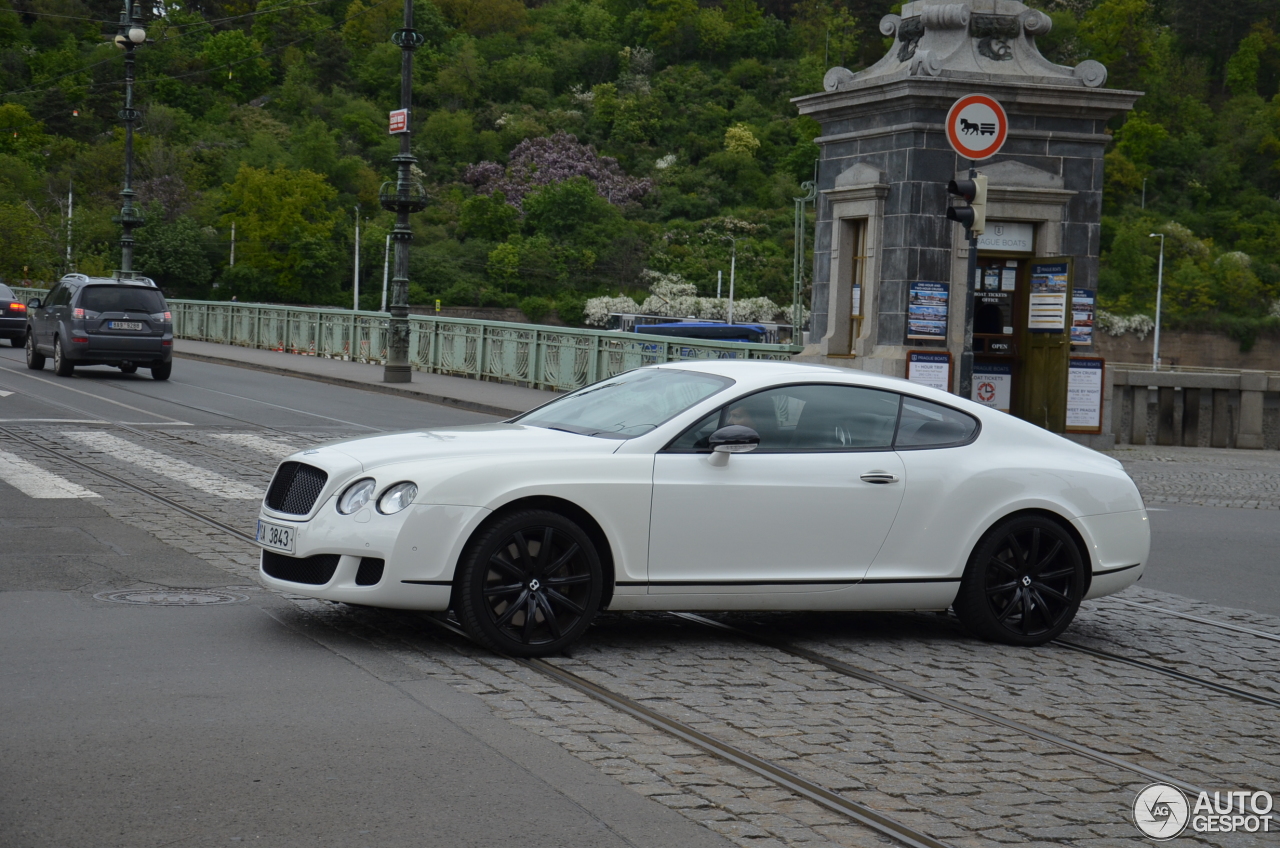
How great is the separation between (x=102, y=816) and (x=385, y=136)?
15295cm

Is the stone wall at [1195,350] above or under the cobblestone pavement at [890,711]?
above

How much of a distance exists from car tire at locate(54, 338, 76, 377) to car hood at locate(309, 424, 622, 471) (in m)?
20.2

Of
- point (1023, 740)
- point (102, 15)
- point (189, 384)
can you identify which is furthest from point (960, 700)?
point (102, 15)

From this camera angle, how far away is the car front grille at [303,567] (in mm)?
6902

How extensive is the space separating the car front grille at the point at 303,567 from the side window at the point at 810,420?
169cm

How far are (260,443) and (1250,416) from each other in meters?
14.5

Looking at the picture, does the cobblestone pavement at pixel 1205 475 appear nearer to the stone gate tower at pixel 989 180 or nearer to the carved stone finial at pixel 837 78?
the stone gate tower at pixel 989 180

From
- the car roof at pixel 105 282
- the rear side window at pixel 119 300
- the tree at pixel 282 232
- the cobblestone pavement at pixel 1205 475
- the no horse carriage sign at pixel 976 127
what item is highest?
the tree at pixel 282 232

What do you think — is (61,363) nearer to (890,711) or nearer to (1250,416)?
(1250,416)

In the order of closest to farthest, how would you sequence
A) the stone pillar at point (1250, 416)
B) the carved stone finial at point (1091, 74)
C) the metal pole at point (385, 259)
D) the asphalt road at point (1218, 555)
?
the asphalt road at point (1218, 555) < the carved stone finial at point (1091, 74) < the stone pillar at point (1250, 416) < the metal pole at point (385, 259)

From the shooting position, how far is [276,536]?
7176 millimetres

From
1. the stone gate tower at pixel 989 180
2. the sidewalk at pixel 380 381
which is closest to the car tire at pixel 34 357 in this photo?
the sidewalk at pixel 380 381

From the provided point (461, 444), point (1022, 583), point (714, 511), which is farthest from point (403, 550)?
point (1022, 583)

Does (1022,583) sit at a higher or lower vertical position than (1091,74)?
lower
